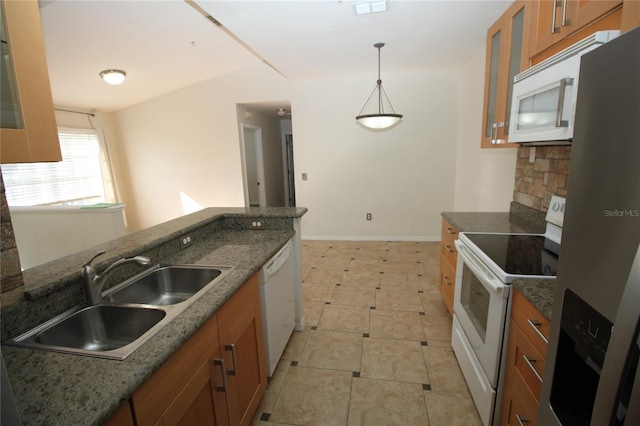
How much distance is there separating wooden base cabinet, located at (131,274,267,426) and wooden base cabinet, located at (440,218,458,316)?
1614 mm

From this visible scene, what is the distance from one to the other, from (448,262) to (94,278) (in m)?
2.49

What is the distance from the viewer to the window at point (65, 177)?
171 inches

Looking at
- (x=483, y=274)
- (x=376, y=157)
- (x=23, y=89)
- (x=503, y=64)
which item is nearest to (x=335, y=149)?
(x=376, y=157)

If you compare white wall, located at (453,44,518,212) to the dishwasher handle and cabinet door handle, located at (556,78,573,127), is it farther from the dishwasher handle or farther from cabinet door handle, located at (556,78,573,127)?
the dishwasher handle

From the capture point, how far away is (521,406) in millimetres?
1343

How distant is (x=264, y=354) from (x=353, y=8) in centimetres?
267

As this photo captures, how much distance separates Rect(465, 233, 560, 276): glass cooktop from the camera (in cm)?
153

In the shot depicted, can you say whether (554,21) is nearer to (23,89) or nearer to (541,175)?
(541,175)

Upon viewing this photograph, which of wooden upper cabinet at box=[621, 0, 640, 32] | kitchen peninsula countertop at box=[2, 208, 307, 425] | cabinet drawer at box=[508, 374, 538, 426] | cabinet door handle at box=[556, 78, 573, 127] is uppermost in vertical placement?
wooden upper cabinet at box=[621, 0, 640, 32]

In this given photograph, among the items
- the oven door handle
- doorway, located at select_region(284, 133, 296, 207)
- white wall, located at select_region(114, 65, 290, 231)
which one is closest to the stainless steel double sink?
the oven door handle

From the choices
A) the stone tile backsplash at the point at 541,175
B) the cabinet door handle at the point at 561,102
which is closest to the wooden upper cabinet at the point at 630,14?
the cabinet door handle at the point at 561,102

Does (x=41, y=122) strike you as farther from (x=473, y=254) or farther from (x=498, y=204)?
(x=498, y=204)

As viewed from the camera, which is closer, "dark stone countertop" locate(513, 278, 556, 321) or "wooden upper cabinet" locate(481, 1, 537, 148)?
"dark stone countertop" locate(513, 278, 556, 321)

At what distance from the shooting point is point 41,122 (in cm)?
98
